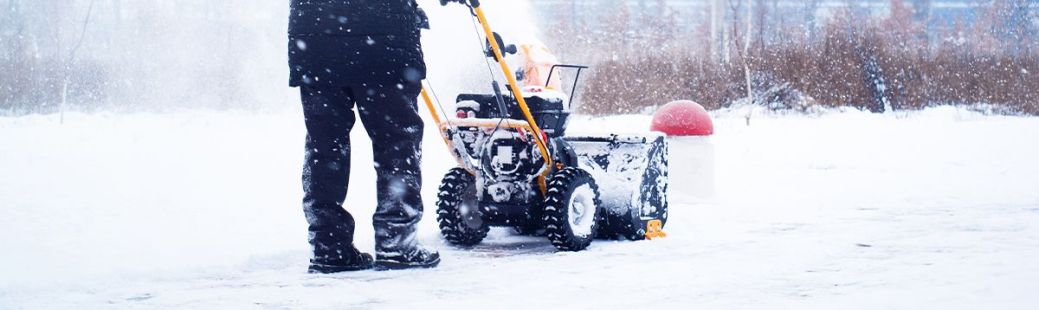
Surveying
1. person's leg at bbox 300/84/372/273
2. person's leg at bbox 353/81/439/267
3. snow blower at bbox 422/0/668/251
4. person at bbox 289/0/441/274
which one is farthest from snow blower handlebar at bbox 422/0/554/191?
person's leg at bbox 300/84/372/273

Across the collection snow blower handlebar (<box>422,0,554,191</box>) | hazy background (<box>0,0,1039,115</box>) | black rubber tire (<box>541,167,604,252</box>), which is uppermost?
hazy background (<box>0,0,1039,115</box>)

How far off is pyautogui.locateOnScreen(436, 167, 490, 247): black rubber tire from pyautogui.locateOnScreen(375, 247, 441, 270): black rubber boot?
80 centimetres

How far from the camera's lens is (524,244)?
5.76m

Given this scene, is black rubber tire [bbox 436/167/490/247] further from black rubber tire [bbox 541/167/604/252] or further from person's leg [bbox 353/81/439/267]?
person's leg [bbox 353/81/439/267]

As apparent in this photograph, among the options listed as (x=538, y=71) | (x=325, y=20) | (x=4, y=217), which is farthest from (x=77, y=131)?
(x=325, y=20)

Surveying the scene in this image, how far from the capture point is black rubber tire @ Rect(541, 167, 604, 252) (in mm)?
5254

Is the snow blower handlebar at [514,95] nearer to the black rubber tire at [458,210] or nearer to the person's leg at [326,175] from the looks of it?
the black rubber tire at [458,210]

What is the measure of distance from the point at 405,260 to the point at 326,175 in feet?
1.54

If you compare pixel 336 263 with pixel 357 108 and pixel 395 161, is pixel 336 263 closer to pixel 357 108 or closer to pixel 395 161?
pixel 395 161

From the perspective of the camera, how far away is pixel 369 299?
396 cm

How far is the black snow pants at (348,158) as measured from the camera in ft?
15.1

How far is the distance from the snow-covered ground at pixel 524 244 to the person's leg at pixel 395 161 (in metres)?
0.15

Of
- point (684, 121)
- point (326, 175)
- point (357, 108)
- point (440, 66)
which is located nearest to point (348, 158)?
point (326, 175)

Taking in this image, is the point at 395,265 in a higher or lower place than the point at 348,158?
lower
